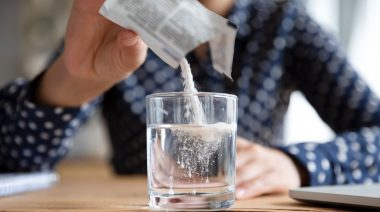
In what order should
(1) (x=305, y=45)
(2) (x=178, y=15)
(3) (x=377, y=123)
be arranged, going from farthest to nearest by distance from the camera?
(1) (x=305, y=45) < (3) (x=377, y=123) < (2) (x=178, y=15)

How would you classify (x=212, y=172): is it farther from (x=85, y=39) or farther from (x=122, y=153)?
(x=122, y=153)

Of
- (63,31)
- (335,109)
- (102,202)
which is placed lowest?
(102,202)

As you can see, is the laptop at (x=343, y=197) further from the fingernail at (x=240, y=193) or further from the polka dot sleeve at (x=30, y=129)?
the polka dot sleeve at (x=30, y=129)

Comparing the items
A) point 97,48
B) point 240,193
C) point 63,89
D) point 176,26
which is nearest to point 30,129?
point 63,89

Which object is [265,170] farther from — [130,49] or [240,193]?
[130,49]

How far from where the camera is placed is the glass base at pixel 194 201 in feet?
1.54

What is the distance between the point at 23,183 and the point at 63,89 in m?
0.18

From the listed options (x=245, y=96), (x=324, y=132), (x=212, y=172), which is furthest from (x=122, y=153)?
(x=324, y=132)

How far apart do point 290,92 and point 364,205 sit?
743 mm

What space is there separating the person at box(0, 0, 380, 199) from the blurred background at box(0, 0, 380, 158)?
3.54 ft

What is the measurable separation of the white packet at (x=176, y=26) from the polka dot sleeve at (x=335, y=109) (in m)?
0.38

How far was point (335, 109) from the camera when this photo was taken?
1.08 metres

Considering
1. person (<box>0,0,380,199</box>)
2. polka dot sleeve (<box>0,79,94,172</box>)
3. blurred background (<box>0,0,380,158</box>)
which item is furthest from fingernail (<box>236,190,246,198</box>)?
blurred background (<box>0,0,380,158</box>)

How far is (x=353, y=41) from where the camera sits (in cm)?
229
